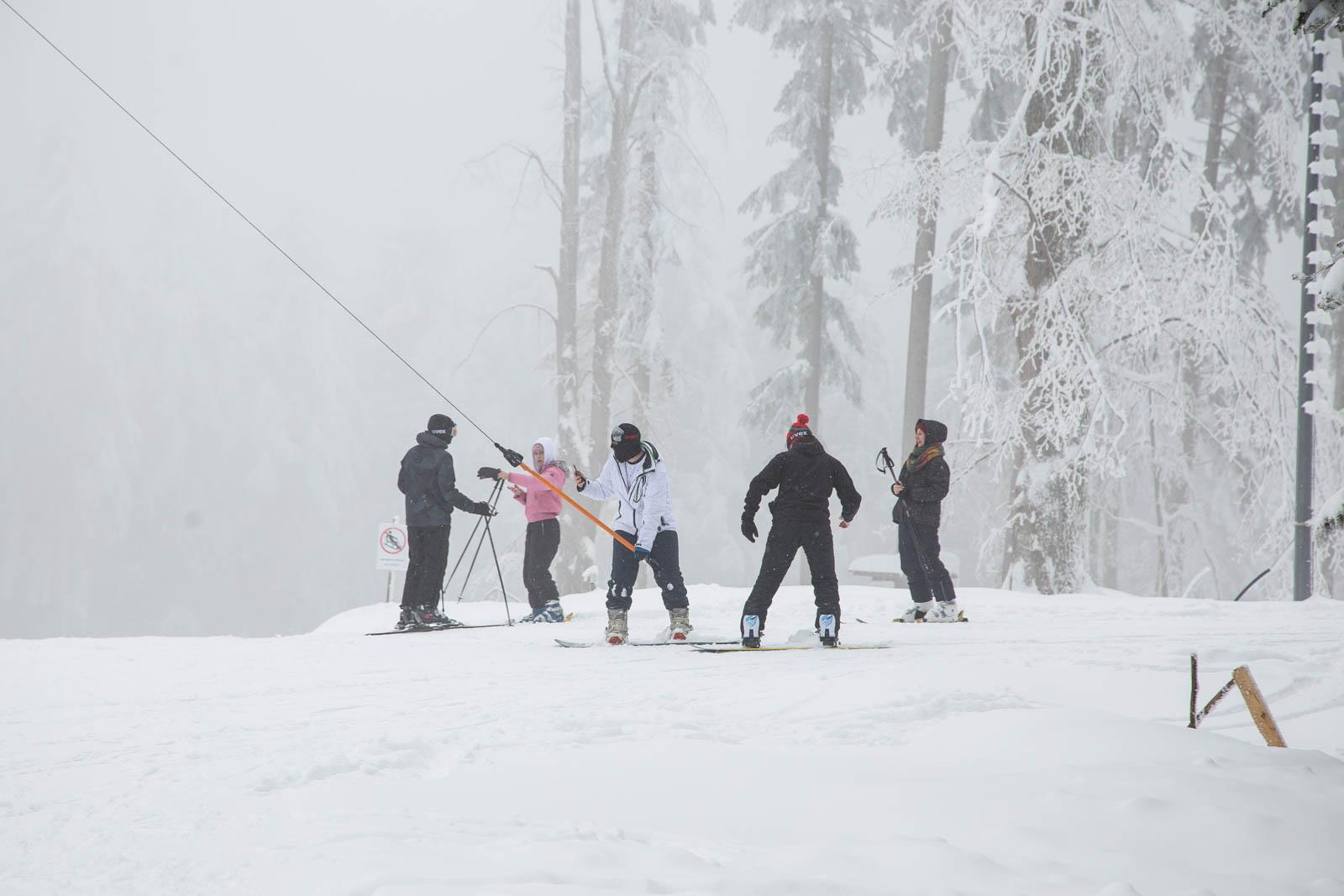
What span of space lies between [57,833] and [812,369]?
18340 millimetres

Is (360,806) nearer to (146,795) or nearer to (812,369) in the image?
(146,795)

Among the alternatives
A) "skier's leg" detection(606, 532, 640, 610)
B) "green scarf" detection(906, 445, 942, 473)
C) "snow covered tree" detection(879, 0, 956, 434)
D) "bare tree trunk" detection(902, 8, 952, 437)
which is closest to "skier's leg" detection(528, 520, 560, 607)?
"skier's leg" detection(606, 532, 640, 610)

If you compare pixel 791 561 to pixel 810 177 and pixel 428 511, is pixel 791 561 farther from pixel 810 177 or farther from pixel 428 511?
pixel 810 177

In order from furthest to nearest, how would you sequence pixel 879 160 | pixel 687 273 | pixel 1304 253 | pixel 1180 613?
pixel 687 273, pixel 879 160, pixel 1304 253, pixel 1180 613

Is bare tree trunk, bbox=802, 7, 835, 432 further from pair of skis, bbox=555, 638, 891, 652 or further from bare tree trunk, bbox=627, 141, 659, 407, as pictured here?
pair of skis, bbox=555, 638, 891, 652

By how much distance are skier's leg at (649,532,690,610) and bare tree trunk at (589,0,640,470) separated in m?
11.9

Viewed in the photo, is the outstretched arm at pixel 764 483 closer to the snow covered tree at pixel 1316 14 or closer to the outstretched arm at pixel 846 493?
the outstretched arm at pixel 846 493

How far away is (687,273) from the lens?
48094 mm

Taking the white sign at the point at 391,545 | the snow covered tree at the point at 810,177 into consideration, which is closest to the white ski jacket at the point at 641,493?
the white sign at the point at 391,545

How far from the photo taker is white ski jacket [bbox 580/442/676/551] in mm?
7848

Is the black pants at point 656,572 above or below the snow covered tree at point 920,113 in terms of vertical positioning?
below

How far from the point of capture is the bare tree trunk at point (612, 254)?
19.9m

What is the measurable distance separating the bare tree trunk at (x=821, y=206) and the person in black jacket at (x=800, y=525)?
13066mm

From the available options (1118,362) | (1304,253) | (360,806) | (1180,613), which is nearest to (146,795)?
(360,806)
